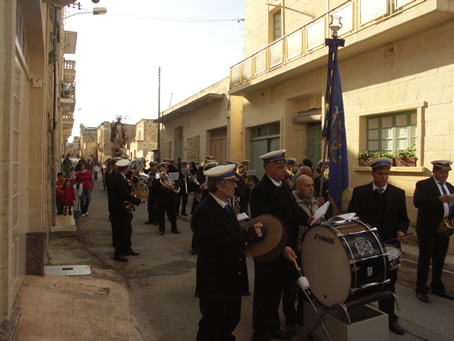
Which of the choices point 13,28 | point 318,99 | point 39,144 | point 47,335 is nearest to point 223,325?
point 47,335

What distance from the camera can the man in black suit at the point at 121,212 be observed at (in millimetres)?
6816

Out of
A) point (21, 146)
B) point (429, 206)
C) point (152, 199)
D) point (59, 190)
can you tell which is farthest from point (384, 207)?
point (59, 190)

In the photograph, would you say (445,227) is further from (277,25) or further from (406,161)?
(277,25)

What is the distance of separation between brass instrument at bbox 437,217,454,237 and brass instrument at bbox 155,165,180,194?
600 centimetres

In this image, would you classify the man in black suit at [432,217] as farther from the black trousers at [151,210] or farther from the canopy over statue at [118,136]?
the canopy over statue at [118,136]

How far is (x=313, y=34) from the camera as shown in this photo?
11469mm

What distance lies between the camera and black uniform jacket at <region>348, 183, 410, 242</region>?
414 cm

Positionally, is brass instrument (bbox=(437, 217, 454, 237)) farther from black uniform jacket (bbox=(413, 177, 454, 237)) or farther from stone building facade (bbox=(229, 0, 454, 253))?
stone building facade (bbox=(229, 0, 454, 253))

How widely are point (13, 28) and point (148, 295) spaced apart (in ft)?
12.2

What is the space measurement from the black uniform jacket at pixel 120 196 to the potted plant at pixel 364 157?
20.2ft

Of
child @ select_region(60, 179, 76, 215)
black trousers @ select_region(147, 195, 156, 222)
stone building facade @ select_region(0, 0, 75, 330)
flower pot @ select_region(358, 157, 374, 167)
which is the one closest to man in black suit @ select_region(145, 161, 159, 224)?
black trousers @ select_region(147, 195, 156, 222)

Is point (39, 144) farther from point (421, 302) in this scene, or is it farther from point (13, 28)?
point (421, 302)

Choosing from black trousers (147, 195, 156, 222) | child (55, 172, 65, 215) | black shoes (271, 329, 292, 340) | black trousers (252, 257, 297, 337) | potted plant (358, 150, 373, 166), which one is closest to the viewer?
black trousers (252, 257, 297, 337)

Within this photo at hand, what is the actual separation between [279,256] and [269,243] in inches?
29.4
